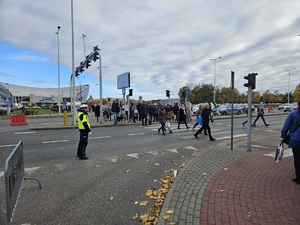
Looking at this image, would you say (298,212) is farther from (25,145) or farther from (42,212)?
(25,145)

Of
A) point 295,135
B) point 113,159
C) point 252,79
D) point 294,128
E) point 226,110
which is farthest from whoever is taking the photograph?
point 226,110

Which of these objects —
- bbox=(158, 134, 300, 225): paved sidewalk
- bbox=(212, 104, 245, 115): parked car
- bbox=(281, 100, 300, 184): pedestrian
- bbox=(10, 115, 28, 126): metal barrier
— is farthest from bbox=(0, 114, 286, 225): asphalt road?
bbox=(212, 104, 245, 115): parked car

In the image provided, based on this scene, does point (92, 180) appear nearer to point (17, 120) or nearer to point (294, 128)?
point (294, 128)

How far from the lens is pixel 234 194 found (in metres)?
4.46

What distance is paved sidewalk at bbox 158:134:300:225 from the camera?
11.9ft

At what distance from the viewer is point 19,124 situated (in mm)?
19922

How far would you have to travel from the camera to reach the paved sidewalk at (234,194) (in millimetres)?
3613

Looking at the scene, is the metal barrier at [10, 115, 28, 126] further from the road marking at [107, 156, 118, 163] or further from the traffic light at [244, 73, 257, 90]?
the traffic light at [244, 73, 257, 90]

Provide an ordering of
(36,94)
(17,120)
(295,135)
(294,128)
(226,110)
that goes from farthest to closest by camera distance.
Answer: (36,94), (226,110), (17,120), (294,128), (295,135)

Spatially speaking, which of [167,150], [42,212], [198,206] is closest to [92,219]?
[42,212]

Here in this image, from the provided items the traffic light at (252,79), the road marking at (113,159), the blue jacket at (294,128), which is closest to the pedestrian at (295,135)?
the blue jacket at (294,128)

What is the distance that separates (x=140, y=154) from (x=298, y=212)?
535cm

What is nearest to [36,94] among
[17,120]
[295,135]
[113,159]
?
[17,120]

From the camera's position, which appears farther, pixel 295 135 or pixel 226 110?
pixel 226 110
